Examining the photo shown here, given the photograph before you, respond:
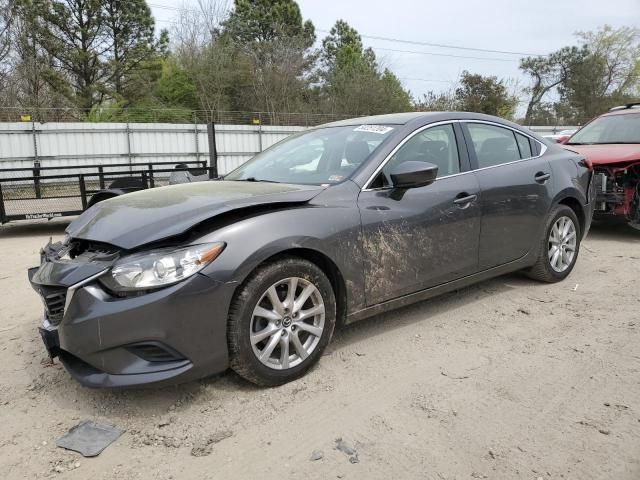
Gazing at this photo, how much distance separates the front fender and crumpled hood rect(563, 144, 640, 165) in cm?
461

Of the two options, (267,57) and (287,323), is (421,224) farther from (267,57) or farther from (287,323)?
(267,57)

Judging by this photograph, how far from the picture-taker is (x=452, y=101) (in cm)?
3019

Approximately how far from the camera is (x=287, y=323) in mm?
2973

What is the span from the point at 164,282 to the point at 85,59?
101 feet

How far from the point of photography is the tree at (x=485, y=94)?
3488 centimetres

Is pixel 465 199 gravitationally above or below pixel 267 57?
below

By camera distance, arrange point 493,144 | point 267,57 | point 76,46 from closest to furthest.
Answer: point 493,144
point 76,46
point 267,57

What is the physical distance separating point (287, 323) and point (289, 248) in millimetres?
436

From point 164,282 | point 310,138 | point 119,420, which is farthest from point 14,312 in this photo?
point 310,138

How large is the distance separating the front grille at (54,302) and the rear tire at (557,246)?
3.86 meters

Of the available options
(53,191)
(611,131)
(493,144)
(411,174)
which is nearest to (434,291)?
(411,174)

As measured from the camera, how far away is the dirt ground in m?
2.34

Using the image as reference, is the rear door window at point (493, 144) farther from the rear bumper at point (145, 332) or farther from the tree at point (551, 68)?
the tree at point (551, 68)

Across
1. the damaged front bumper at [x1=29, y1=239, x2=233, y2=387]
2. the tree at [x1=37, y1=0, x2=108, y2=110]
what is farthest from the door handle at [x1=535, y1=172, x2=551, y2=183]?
the tree at [x1=37, y1=0, x2=108, y2=110]
